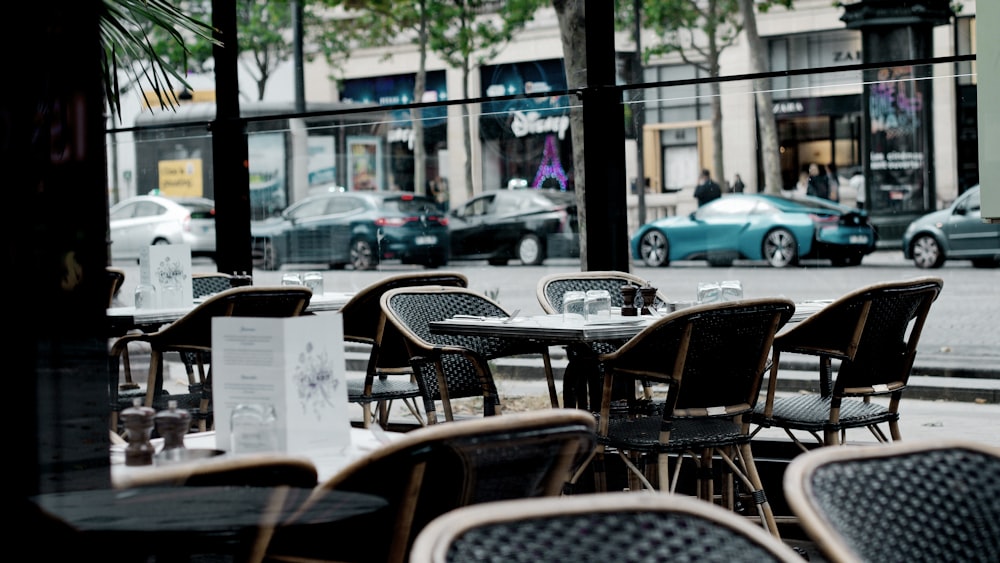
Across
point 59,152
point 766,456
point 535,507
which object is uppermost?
point 59,152

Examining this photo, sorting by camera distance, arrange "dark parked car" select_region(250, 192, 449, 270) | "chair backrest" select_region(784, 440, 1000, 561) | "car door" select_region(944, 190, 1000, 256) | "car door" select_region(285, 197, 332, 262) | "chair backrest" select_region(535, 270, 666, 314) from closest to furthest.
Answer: "chair backrest" select_region(784, 440, 1000, 561) → "chair backrest" select_region(535, 270, 666, 314) → "dark parked car" select_region(250, 192, 449, 270) → "car door" select_region(285, 197, 332, 262) → "car door" select_region(944, 190, 1000, 256)

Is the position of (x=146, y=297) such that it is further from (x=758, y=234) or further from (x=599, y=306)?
(x=758, y=234)

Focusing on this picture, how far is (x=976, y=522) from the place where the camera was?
1.77 metres

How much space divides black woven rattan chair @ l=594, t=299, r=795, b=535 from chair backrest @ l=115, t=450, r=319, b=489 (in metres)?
2.11

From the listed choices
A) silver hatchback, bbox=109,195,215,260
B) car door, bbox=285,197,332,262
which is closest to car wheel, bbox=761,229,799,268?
car door, bbox=285,197,332,262

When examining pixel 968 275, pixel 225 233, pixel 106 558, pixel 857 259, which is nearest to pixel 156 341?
pixel 225 233

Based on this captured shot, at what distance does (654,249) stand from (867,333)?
3786 mm

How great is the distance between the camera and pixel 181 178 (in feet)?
26.8

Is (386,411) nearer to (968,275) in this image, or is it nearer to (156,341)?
(156,341)

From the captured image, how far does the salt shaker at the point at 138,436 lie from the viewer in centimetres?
216

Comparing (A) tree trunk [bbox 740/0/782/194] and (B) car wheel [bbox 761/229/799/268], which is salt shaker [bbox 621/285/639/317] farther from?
(B) car wheel [bbox 761/229/799/268]

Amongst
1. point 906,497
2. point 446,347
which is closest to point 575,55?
point 446,347

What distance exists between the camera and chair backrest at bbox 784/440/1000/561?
1.70 meters

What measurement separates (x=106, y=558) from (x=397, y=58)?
10.2m
